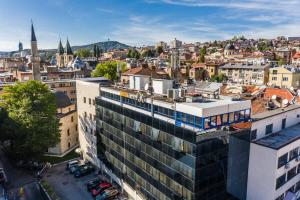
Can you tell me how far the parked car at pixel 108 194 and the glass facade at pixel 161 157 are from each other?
219cm

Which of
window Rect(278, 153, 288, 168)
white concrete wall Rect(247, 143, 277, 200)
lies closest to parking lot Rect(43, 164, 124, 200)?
white concrete wall Rect(247, 143, 277, 200)

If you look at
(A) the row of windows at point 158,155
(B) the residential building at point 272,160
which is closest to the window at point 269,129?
(B) the residential building at point 272,160

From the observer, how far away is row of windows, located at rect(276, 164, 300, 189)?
82.4 ft

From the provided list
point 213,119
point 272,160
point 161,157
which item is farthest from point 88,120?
point 272,160

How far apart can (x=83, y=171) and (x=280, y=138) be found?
2929cm

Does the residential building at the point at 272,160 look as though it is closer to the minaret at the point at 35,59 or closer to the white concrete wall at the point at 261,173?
the white concrete wall at the point at 261,173

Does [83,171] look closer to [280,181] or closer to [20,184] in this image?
[20,184]

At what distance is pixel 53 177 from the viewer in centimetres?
4112

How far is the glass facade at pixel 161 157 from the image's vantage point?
2300 cm

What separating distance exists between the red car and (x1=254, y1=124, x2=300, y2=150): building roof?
70.4 feet

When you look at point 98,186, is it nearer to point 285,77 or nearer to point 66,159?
point 66,159

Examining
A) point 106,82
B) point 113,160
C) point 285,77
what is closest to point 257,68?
point 285,77

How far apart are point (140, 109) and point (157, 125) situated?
13.5ft

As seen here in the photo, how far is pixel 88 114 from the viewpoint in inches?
1735
